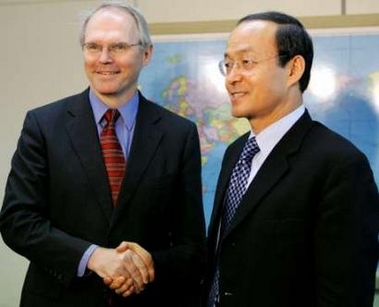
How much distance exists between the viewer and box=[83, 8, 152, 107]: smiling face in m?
1.51

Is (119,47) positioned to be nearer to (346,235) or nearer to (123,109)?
(123,109)

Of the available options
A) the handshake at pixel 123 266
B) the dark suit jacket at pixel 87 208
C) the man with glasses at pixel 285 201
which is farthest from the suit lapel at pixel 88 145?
the man with glasses at pixel 285 201

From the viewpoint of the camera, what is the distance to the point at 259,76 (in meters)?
1.40

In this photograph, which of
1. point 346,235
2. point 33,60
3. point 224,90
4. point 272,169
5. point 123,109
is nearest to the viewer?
point 346,235

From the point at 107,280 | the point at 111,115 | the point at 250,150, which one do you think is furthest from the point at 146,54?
the point at 107,280

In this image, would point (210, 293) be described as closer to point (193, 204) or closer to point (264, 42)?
point (193, 204)

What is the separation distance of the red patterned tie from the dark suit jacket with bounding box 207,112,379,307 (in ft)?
1.15

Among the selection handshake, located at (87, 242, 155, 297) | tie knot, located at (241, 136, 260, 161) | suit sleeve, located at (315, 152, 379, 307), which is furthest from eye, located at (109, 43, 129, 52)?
suit sleeve, located at (315, 152, 379, 307)

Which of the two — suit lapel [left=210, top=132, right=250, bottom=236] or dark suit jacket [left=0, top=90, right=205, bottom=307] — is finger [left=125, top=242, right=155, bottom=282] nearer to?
dark suit jacket [left=0, top=90, right=205, bottom=307]

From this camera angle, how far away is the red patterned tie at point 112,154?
1484 millimetres

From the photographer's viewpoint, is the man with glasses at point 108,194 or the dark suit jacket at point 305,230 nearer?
the dark suit jacket at point 305,230

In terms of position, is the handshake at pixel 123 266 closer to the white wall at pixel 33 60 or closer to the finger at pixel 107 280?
the finger at pixel 107 280

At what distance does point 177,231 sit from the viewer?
5.11 ft

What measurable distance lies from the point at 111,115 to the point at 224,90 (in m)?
1.12
